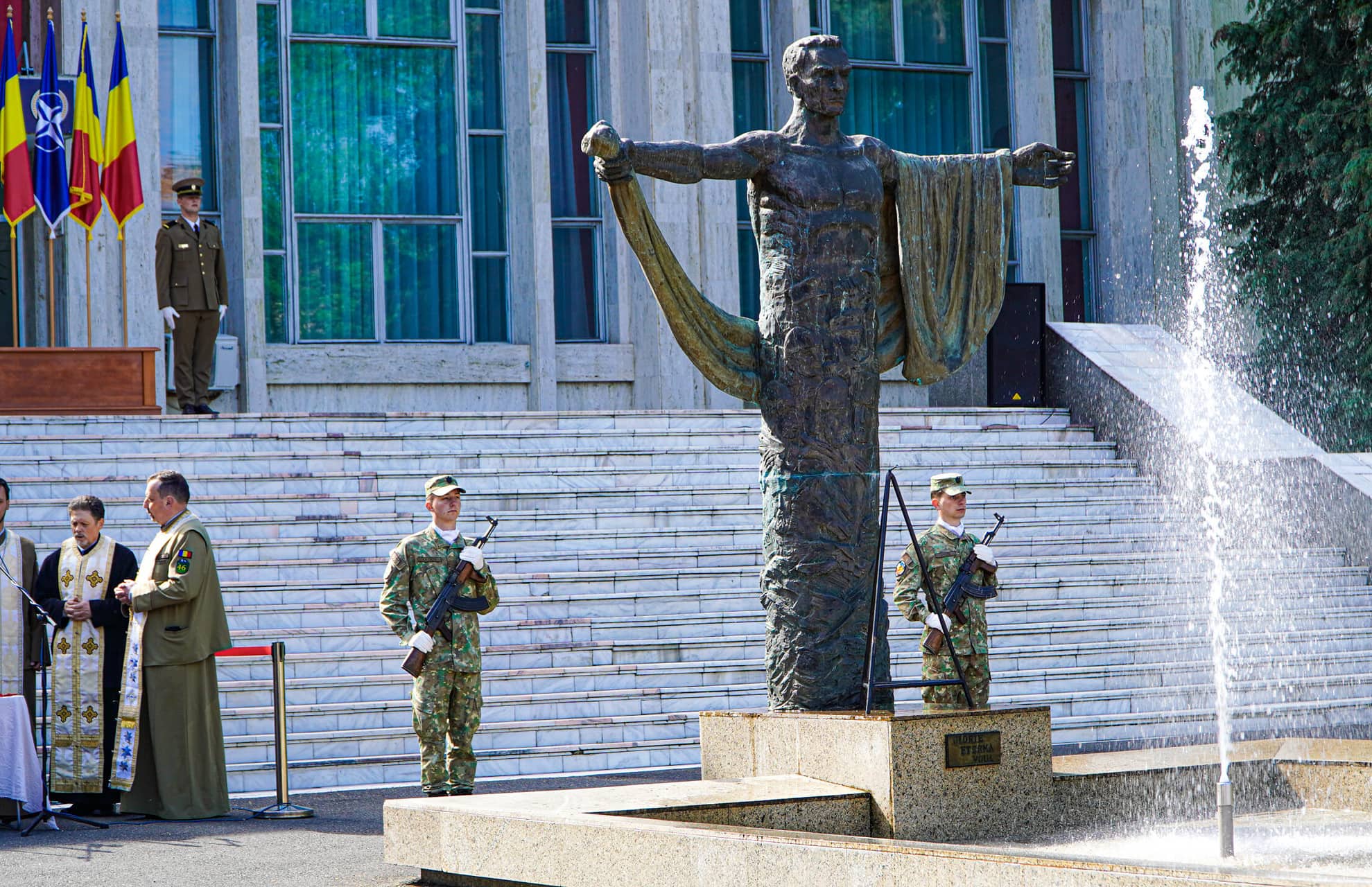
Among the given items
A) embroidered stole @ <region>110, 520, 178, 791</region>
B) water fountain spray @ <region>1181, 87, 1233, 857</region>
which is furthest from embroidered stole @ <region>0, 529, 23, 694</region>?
water fountain spray @ <region>1181, 87, 1233, 857</region>

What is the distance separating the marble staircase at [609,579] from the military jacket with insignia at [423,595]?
1.79m

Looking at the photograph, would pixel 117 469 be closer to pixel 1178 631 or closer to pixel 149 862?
pixel 149 862

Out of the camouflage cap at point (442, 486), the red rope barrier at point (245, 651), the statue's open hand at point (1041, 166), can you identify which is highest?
the statue's open hand at point (1041, 166)

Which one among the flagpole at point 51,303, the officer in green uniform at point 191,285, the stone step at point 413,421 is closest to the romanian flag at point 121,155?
the officer in green uniform at point 191,285

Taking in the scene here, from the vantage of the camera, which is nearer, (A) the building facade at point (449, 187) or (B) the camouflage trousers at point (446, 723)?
(B) the camouflage trousers at point (446, 723)

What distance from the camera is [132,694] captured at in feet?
32.0

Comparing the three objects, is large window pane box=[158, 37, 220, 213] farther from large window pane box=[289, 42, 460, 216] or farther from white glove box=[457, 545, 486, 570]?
white glove box=[457, 545, 486, 570]

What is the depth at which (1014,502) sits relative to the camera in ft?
51.2

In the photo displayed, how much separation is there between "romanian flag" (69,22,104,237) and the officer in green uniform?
682mm

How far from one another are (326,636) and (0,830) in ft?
10.2

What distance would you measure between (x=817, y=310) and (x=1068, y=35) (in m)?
18.2

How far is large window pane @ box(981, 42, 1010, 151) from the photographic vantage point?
24.2 meters

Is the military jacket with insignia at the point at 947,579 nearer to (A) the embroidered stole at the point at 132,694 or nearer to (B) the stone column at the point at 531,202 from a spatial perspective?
(A) the embroidered stole at the point at 132,694

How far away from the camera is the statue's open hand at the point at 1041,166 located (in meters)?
8.18
